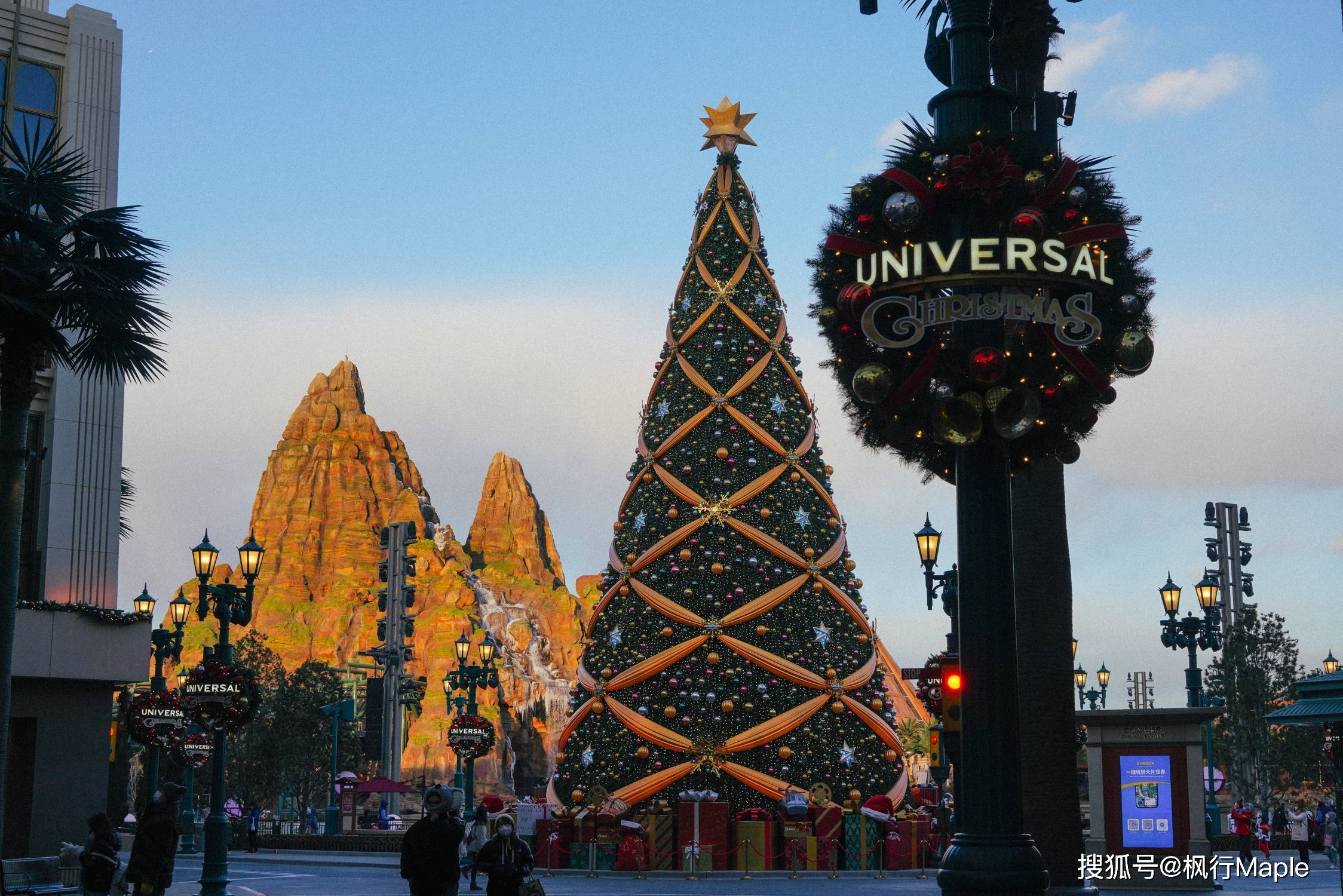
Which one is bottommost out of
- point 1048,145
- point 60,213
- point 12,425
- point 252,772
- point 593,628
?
point 252,772

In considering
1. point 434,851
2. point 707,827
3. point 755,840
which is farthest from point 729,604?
point 434,851

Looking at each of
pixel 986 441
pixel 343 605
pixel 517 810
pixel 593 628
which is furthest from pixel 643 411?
pixel 343 605

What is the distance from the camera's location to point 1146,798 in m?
21.1

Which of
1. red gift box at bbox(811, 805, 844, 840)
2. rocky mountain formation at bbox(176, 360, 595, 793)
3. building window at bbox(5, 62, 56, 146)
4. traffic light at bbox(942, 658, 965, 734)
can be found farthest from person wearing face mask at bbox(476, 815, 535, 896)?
rocky mountain formation at bbox(176, 360, 595, 793)

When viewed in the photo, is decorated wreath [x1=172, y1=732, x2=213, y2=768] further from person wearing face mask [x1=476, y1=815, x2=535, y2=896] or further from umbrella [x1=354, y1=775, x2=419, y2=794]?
person wearing face mask [x1=476, y1=815, x2=535, y2=896]

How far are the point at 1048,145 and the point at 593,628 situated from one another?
20.1m

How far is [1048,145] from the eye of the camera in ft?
40.8

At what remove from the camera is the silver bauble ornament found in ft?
35.1

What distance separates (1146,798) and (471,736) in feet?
75.4

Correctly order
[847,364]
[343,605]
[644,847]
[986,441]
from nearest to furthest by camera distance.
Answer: [986,441], [847,364], [644,847], [343,605]

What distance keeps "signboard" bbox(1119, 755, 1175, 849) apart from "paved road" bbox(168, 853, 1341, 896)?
86 cm

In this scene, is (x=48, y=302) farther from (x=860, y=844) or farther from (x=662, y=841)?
(x=860, y=844)

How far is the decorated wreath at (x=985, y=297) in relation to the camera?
1059 cm

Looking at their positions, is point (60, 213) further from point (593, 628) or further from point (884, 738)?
point (884, 738)
